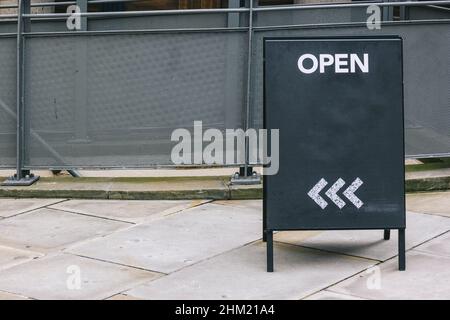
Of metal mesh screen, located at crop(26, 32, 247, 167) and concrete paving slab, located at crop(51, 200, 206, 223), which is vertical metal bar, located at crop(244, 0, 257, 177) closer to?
metal mesh screen, located at crop(26, 32, 247, 167)

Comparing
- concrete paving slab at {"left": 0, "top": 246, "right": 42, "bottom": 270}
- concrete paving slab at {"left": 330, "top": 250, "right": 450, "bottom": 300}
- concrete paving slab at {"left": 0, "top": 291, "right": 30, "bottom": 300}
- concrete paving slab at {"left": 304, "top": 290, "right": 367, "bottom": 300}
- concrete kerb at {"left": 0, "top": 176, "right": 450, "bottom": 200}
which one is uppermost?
concrete kerb at {"left": 0, "top": 176, "right": 450, "bottom": 200}

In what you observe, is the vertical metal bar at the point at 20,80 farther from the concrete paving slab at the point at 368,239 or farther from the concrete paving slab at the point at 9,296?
the concrete paving slab at the point at 9,296

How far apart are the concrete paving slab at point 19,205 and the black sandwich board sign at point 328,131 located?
2.77m

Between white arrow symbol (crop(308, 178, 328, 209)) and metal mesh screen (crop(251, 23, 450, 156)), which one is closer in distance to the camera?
white arrow symbol (crop(308, 178, 328, 209))

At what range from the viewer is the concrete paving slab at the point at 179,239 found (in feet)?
22.9

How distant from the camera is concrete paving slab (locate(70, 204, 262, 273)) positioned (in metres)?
6.98

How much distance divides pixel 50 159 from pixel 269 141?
3118mm

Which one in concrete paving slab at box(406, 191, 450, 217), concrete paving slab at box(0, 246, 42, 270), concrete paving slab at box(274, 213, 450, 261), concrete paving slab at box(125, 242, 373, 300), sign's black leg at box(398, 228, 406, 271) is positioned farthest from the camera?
concrete paving slab at box(406, 191, 450, 217)

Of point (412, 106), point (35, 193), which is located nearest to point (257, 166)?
point (412, 106)

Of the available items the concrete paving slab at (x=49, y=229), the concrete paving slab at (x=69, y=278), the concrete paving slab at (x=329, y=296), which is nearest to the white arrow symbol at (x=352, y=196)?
the concrete paving slab at (x=329, y=296)

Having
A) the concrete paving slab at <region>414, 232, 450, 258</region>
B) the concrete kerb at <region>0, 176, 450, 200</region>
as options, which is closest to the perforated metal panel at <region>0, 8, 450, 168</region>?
the concrete kerb at <region>0, 176, 450, 200</region>

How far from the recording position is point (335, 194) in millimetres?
6586

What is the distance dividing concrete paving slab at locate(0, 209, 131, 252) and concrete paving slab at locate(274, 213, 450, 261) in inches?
59.3

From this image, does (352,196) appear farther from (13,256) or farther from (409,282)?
(13,256)
